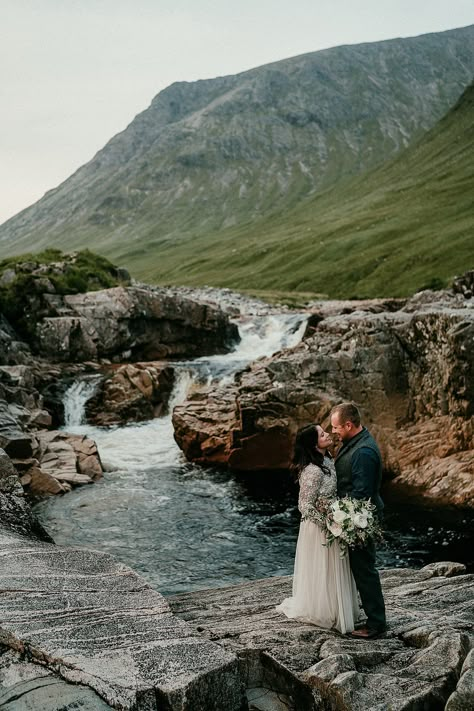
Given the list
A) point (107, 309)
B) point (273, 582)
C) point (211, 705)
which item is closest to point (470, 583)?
point (273, 582)

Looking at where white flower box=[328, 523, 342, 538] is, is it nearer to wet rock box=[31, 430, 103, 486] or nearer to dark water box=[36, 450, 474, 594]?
dark water box=[36, 450, 474, 594]

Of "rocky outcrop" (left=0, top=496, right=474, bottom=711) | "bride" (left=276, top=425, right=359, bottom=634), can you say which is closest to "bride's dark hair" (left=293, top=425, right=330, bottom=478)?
"bride" (left=276, top=425, right=359, bottom=634)

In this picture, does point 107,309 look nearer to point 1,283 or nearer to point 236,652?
point 1,283

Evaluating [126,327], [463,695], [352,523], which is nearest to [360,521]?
[352,523]

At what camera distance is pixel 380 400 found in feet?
114

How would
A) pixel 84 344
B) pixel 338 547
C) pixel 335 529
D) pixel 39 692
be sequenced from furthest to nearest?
1. pixel 84 344
2. pixel 338 547
3. pixel 335 529
4. pixel 39 692

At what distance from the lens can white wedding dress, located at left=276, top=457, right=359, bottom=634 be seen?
494 inches

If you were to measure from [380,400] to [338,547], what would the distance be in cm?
2283

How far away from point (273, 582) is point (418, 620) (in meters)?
5.27

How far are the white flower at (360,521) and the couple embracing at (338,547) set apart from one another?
0.48m

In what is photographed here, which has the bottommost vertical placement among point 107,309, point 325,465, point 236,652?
point 236,652

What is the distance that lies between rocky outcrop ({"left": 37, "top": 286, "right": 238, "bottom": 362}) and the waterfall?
22.5 feet

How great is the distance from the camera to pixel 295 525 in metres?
27.8

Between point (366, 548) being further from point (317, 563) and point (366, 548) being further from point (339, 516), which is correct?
point (317, 563)
